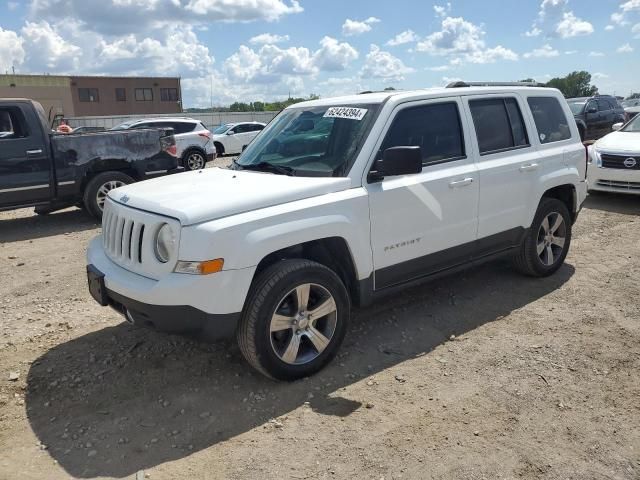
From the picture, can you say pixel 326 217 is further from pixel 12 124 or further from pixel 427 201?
pixel 12 124

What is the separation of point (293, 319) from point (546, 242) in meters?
3.19

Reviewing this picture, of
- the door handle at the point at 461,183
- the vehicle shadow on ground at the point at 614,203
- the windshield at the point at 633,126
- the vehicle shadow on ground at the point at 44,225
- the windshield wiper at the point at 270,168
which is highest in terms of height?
the windshield at the point at 633,126

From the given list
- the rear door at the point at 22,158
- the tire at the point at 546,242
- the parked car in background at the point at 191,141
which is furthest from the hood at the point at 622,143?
the parked car in background at the point at 191,141

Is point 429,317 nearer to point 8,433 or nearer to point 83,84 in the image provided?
point 8,433

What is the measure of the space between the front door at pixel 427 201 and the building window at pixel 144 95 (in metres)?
63.3

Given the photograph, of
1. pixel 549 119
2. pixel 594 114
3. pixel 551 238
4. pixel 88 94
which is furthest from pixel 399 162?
pixel 88 94

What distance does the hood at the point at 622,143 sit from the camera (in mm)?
9070

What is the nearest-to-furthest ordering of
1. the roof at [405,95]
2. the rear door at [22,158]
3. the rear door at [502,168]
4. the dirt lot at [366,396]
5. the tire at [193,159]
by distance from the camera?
the dirt lot at [366,396], the roof at [405,95], the rear door at [502,168], the rear door at [22,158], the tire at [193,159]

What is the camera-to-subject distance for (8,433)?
3.32m

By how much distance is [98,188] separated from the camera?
8.86 m

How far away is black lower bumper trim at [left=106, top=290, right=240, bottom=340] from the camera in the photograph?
130 inches

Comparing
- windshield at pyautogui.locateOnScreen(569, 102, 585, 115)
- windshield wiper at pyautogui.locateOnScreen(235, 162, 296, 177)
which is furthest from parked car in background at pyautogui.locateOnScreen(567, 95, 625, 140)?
windshield wiper at pyautogui.locateOnScreen(235, 162, 296, 177)

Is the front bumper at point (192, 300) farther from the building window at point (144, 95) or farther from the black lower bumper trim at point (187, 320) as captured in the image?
the building window at point (144, 95)

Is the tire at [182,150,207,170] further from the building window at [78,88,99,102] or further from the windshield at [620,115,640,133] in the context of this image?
the building window at [78,88,99,102]
